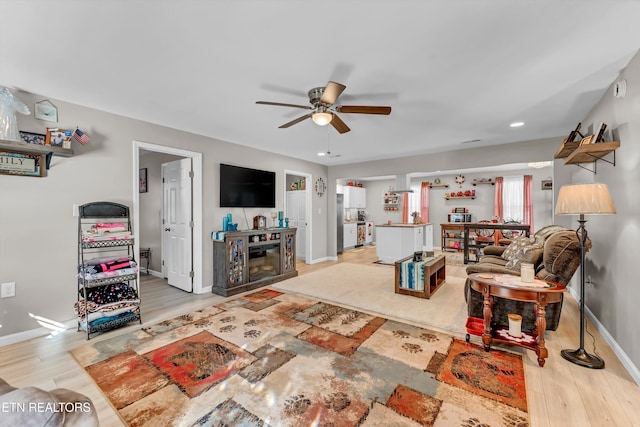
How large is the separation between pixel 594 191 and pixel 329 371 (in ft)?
8.02

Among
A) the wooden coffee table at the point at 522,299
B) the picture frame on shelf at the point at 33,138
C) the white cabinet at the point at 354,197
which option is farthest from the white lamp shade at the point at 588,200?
the white cabinet at the point at 354,197

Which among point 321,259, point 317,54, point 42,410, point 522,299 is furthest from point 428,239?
point 42,410

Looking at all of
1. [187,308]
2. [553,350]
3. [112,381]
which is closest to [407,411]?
[553,350]

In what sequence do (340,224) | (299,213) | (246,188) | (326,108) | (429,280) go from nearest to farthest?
(326,108), (429,280), (246,188), (299,213), (340,224)

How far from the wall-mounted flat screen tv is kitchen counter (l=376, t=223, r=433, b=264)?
9.28 ft

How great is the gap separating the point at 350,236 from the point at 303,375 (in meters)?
6.88

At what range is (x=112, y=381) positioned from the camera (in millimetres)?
2033

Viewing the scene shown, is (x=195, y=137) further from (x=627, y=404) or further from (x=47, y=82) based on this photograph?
(x=627, y=404)

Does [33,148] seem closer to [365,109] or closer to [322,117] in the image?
[322,117]

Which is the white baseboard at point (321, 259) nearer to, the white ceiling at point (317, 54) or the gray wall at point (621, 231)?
the white ceiling at point (317, 54)

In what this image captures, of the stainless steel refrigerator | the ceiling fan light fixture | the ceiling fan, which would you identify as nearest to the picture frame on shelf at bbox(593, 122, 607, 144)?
the ceiling fan

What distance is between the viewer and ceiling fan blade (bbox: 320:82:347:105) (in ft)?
7.06

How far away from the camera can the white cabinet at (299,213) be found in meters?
6.95

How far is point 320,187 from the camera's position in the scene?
679 cm
